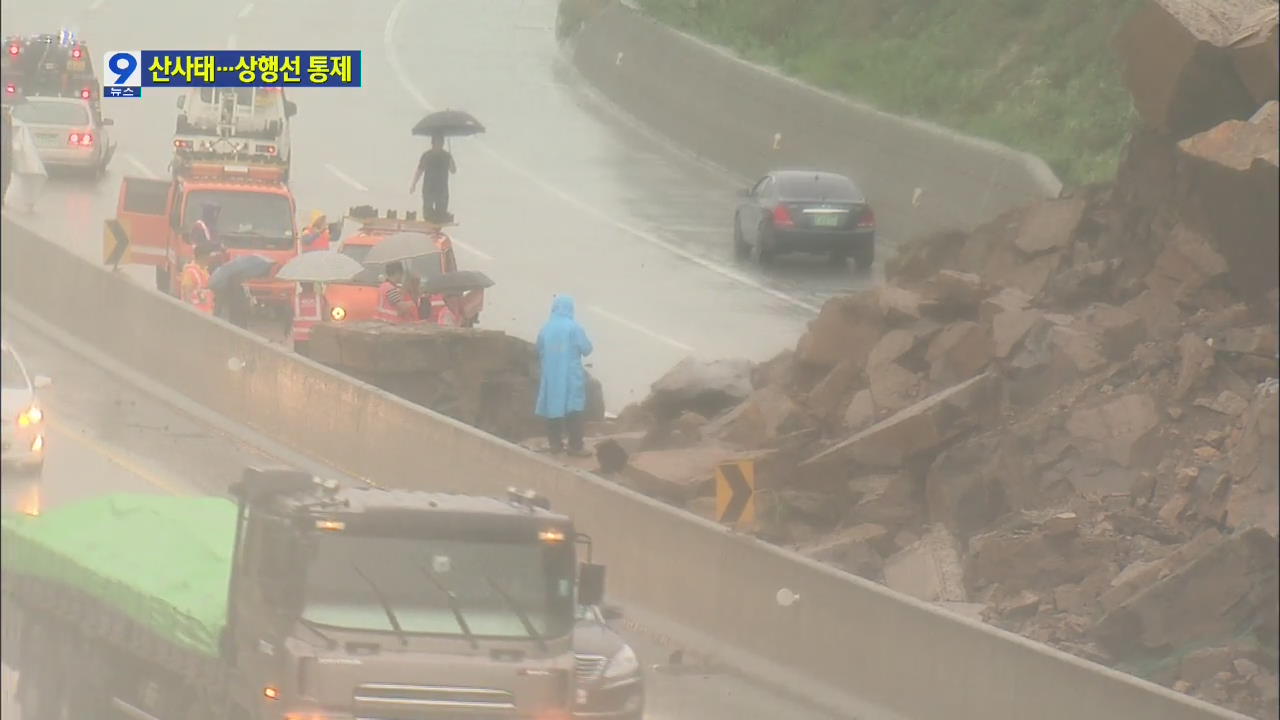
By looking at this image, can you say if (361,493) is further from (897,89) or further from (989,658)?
(897,89)

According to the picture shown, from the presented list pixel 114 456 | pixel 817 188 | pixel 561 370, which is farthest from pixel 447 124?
pixel 561 370

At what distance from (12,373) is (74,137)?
2330 cm

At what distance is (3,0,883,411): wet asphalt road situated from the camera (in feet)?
112

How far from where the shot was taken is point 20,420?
16.8 meters

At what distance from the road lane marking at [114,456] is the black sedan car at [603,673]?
9530 millimetres

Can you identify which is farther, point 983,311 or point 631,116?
point 631,116

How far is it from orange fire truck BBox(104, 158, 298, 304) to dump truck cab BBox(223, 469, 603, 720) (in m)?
18.3

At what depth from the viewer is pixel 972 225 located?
116 ft

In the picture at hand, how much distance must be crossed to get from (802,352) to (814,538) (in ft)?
11.7

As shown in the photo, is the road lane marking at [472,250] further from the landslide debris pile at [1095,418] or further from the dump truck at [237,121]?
the landslide debris pile at [1095,418]

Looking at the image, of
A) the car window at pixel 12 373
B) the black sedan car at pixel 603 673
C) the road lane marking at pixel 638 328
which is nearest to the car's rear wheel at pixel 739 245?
the road lane marking at pixel 638 328

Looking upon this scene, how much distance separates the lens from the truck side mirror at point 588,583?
453 inches

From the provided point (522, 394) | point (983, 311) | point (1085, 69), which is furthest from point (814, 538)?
point (1085, 69)

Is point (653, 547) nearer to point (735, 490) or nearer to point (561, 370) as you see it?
point (735, 490)
